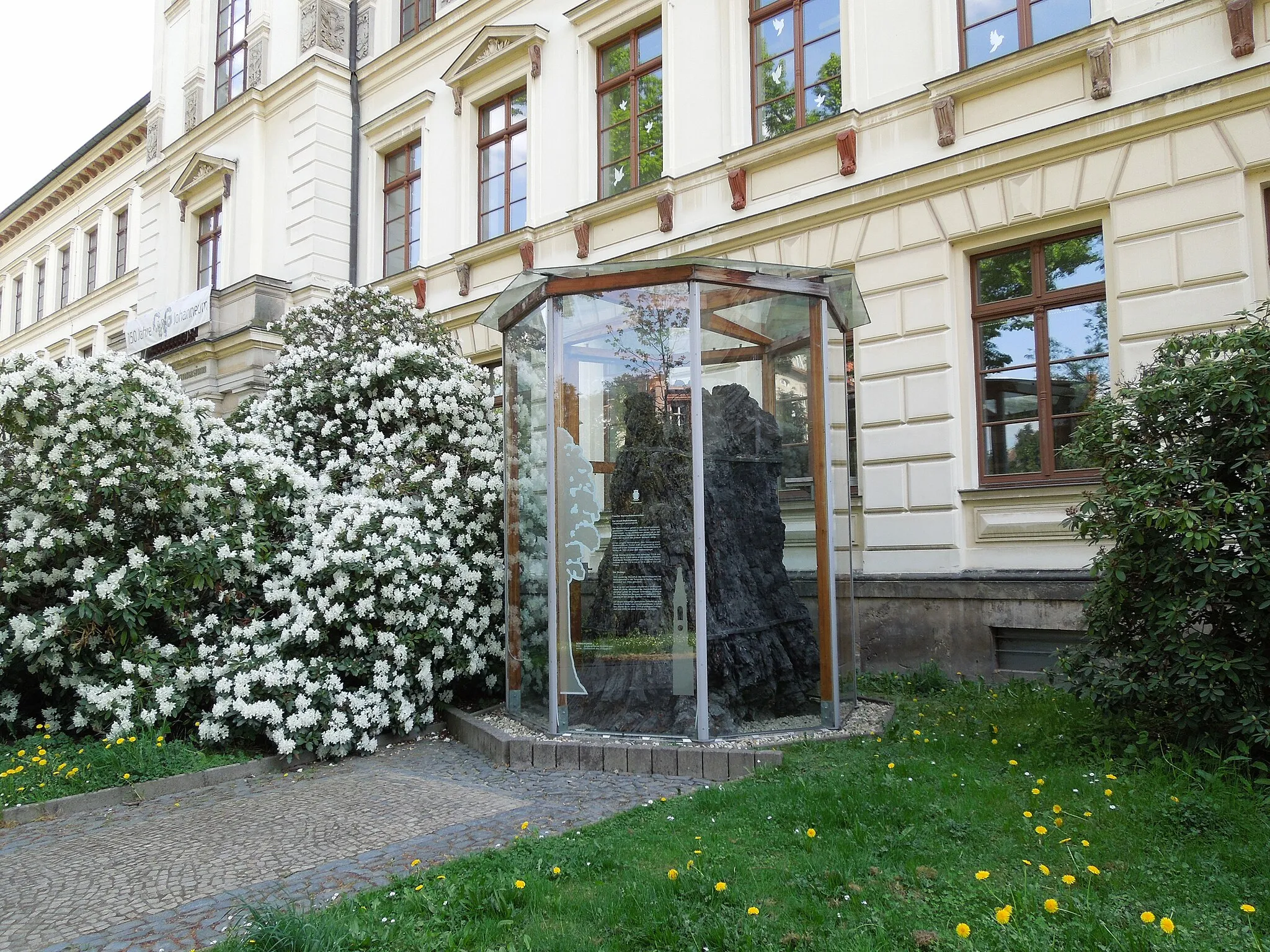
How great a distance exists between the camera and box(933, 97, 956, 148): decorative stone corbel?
30.6ft

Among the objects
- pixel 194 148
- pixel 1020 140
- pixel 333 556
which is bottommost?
pixel 333 556

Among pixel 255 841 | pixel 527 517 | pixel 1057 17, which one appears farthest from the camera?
pixel 1057 17

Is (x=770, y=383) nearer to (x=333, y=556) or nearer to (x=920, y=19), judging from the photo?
(x=333, y=556)

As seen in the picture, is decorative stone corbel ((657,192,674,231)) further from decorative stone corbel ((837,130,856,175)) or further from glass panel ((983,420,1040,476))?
glass panel ((983,420,1040,476))

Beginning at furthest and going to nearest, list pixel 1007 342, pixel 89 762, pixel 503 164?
pixel 503 164 → pixel 1007 342 → pixel 89 762

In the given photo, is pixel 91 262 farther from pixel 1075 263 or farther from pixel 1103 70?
pixel 1103 70

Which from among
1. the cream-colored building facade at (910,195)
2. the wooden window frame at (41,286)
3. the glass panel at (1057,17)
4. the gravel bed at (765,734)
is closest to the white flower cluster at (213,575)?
the gravel bed at (765,734)

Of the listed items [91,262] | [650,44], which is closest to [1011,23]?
[650,44]

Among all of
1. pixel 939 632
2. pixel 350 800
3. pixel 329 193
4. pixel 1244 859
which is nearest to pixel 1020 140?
pixel 939 632

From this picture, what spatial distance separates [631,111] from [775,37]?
226 centimetres

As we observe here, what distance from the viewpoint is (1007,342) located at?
29.9 feet

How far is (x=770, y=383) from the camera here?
7.05 m

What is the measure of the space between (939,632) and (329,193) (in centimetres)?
1310

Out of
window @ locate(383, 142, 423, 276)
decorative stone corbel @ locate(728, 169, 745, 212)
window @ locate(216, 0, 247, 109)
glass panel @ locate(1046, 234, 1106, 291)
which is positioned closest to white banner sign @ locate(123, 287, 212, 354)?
window @ locate(383, 142, 423, 276)
